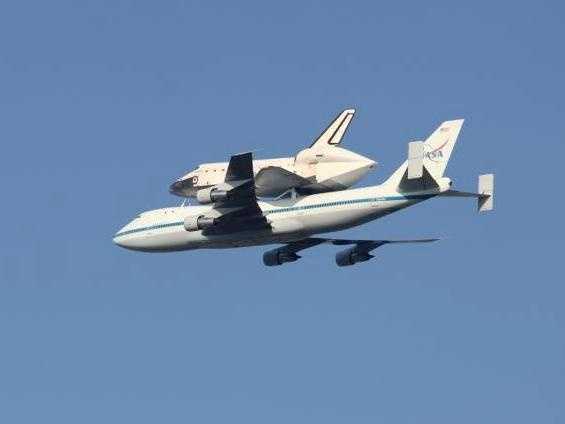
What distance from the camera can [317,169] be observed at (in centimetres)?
15038

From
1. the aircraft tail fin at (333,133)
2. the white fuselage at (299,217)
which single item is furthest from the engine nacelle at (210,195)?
the aircraft tail fin at (333,133)

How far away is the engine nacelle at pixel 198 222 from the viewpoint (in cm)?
15088

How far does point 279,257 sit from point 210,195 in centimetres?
1316

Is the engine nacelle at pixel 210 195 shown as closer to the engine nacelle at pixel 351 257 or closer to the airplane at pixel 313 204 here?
the airplane at pixel 313 204

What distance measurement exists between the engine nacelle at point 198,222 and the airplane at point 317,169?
5.01 ft

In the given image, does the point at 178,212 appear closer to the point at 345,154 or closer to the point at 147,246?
the point at 147,246

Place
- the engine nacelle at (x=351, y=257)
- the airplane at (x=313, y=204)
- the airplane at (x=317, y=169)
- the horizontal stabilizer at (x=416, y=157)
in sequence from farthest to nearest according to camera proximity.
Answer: the engine nacelle at (x=351, y=257)
the airplane at (x=317, y=169)
the airplane at (x=313, y=204)
the horizontal stabilizer at (x=416, y=157)

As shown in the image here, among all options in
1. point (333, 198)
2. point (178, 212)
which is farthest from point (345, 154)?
point (178, 212)

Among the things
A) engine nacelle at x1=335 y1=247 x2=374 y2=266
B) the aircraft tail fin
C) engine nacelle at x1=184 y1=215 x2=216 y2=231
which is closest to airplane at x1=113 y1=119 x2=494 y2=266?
engine nacelle at x1=184 y1=215 x2=216 y2=231

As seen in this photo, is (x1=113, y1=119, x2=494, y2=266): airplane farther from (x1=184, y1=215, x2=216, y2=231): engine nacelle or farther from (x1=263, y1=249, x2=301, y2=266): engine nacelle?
(x1=263, y1=249, x2=301, y2=266): engine nacelle

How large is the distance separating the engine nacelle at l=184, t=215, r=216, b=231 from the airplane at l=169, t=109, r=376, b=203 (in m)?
1.53

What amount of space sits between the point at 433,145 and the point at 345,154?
199 inches

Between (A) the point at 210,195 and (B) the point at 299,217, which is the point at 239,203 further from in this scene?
(B) the point at 299,217

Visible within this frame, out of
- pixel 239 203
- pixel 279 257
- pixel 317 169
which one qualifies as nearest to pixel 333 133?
pixel 317 169
